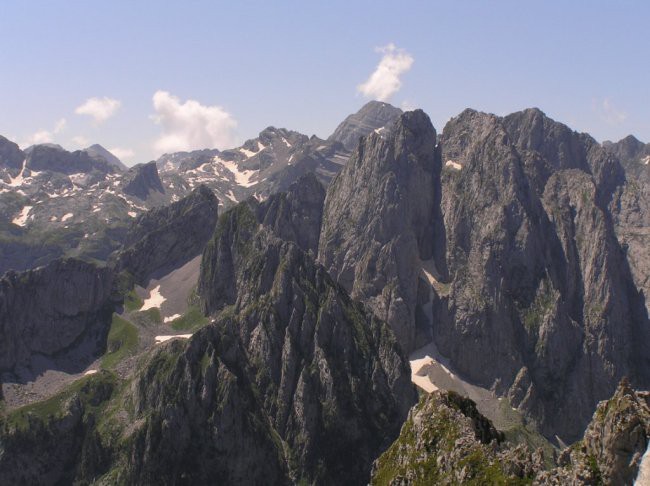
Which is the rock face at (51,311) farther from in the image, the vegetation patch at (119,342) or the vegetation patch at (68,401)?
the vegetation patch at (68,401)

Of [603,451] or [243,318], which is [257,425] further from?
[603,451]

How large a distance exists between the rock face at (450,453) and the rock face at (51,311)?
131 m

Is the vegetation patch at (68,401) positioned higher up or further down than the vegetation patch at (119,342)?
further down

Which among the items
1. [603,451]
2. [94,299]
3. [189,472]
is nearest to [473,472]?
[603,451]

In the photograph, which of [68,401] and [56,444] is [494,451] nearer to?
[56,444]

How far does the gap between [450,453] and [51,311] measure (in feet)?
504

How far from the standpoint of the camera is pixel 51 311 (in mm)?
188250

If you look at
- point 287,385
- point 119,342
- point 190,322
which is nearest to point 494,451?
point 287,385

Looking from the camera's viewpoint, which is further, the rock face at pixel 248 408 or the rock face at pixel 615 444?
the rock face at pixel 248 408

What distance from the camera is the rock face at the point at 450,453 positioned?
58.7 metres

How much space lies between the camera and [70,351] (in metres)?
184

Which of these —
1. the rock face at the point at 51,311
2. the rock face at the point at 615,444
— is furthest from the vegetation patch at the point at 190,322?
the rock face at the point at 615,444

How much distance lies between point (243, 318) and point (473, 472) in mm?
122524

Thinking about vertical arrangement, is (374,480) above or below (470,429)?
below
